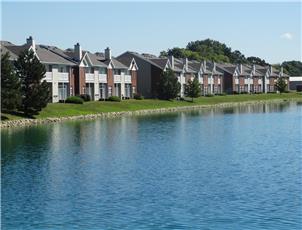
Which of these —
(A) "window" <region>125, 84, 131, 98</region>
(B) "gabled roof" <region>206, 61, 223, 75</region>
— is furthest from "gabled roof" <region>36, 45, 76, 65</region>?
(B) "gabled roof" <region>206, 61, 223, 75</region>

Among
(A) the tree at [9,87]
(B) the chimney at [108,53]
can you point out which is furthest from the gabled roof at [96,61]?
(A) the tree at [9,87]

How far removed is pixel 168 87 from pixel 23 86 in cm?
3755

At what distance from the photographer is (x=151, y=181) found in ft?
86.3

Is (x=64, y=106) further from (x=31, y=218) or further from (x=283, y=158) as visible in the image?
(x=31, y=218)

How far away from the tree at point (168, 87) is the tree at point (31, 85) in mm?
35013

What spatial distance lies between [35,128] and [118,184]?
2961 cm

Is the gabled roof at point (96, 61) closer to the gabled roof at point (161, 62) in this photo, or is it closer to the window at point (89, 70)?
the window at point (89, 70)

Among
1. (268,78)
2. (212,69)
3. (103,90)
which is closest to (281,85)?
(268,78)

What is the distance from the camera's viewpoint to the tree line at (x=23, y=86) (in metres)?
56.5

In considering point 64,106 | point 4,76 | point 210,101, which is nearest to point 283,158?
point 4,76

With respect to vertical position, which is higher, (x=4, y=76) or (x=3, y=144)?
(x=4, y=76)

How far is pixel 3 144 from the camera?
135 feet

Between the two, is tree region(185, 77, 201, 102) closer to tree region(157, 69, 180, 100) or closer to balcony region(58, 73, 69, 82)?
tree region(157, 69, 180, 100)

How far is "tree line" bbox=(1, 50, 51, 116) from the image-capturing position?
56.5 metres
